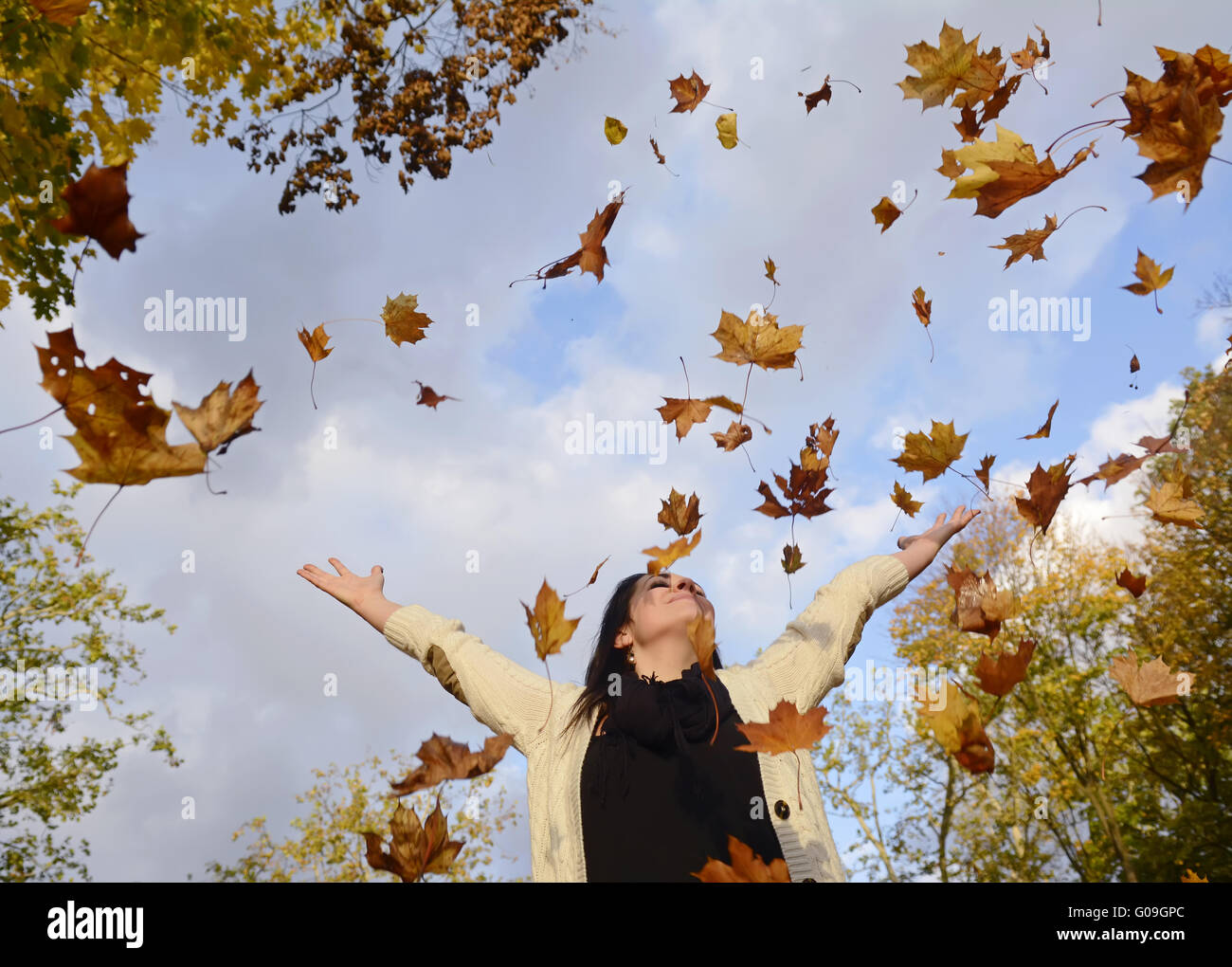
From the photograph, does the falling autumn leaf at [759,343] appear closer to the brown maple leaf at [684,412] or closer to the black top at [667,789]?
the brown maple leaf at [684,412]

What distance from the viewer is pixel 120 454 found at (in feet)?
7.09

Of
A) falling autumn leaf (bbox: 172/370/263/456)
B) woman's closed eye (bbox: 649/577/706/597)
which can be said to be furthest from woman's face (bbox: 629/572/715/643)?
falling autumn leaf (bbox: 172/370/263/456)

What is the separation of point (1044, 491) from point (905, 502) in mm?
664

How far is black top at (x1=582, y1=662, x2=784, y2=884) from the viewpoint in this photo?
2719 millimetres

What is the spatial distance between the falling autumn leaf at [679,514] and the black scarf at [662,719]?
26.0 inches

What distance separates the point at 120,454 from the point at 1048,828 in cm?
1699

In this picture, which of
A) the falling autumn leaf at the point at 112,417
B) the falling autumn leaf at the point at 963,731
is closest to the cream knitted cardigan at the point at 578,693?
the falling autumn leaf at the point at 963,731

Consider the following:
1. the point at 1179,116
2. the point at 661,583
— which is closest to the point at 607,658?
the point at 661,583

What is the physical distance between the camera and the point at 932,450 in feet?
10.1

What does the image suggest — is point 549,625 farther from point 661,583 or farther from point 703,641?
point 661,583

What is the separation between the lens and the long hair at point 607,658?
3258 mm

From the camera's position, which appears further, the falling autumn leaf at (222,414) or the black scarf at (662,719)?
the black scarf at (662,719)
